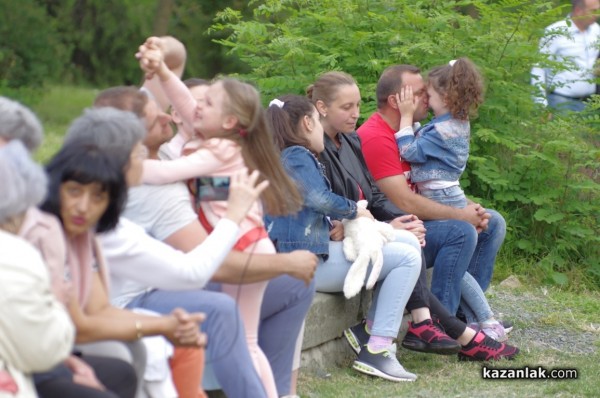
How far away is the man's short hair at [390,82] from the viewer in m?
6.29

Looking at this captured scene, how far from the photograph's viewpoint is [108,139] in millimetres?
3553

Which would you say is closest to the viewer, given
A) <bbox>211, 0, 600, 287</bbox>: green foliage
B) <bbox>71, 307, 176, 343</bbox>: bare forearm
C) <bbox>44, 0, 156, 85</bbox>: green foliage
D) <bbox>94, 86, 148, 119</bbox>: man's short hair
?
<bbox>71, 307, 176, 343</bbox>: bare forearm

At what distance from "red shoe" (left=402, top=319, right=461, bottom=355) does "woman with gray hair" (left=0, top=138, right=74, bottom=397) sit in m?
2.98

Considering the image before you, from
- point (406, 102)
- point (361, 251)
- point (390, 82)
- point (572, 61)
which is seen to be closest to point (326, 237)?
point (361, 251)

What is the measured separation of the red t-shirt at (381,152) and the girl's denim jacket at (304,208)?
87 centimetres

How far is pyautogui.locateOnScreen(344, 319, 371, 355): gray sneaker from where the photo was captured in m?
5.73

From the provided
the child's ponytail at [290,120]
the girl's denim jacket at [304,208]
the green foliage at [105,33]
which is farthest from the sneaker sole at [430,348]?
the green foliage at [105,33]

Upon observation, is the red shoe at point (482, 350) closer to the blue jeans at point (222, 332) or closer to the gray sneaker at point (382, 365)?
the gray sneaker at point (382, 365)

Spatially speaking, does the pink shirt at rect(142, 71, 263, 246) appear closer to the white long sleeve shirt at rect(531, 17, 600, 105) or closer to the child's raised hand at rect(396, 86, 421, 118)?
the child's raised hand at rect(396, 86, 421, 118)

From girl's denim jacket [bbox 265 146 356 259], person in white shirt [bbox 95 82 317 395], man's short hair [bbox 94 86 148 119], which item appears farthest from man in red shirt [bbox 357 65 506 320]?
man's short hair [bbox 94 86 148 119]

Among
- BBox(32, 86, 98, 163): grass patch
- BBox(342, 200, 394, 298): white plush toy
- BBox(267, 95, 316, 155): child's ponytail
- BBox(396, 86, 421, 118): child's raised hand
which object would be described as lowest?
BBox(32, 86, 98, 163): grass patch

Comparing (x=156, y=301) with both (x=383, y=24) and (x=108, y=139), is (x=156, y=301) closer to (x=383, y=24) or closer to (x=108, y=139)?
(x=108, y=139)

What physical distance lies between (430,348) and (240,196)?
209 cm

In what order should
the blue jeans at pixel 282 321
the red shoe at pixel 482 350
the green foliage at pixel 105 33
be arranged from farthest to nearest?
the green foliage at pixel 105 33
the red shoe at pixel 482 350
the blue jeans at pixel 282 321
